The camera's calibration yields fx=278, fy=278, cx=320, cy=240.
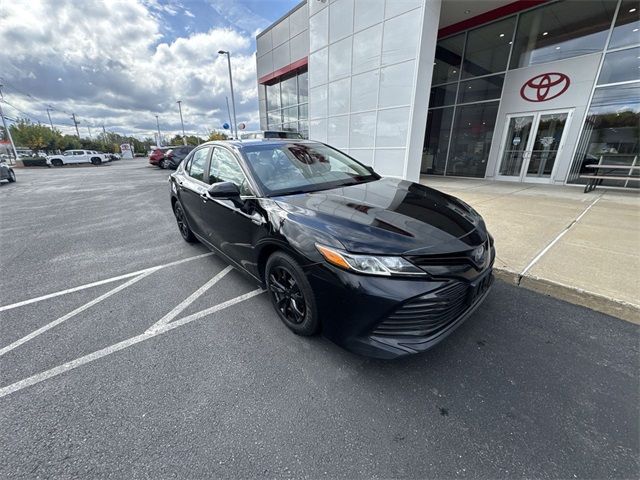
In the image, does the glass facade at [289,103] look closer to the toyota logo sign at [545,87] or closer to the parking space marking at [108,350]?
the toyota logo sign at [545,87]

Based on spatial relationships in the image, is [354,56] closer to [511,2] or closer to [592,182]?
[511,2]

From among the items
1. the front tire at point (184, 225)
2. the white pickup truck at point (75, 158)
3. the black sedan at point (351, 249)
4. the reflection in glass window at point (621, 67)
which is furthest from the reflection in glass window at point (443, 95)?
the white pickup truck at point (75, 158)

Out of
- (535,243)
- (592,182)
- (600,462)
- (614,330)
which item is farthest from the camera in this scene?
(592,182)

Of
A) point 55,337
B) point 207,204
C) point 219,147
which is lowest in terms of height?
point 55,337

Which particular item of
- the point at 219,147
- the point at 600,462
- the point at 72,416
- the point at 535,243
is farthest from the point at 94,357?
the point at 535,243

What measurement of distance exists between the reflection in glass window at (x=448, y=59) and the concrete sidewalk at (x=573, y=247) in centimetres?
738

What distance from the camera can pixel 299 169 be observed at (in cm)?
305

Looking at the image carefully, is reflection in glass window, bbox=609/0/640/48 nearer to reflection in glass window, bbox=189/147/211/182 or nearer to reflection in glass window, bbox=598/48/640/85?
reflection in glass window, bbox=598/48/640/85

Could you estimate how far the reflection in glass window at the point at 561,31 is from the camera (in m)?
8.12

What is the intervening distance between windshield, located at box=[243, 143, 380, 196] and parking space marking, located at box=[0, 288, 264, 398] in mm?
1315

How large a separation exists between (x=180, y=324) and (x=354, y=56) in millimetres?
11102

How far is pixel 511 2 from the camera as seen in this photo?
8.93m

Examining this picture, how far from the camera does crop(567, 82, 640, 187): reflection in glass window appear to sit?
7922 mm

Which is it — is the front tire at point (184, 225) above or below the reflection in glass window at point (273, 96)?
below
